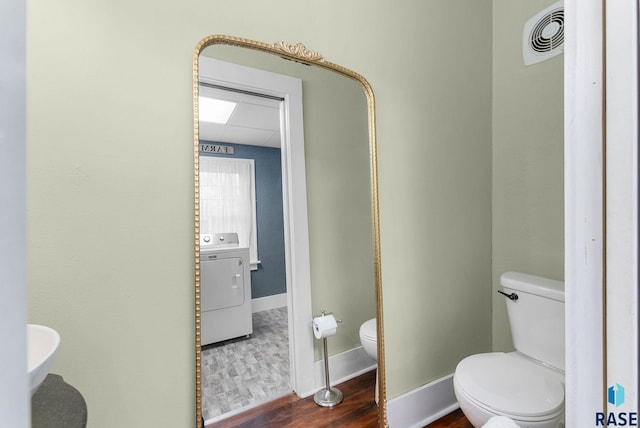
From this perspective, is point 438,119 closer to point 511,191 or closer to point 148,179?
point 511,191

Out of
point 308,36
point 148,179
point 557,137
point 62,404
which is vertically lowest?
point 62,404

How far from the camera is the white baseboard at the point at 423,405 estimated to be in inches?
58.9

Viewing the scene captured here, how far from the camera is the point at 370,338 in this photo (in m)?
1.44

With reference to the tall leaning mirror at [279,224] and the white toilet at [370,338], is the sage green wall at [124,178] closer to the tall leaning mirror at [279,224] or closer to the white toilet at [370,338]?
the tall leaning mirror at [279,224]

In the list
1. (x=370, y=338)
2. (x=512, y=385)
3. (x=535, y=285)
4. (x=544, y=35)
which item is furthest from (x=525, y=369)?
(x=544, y=35)

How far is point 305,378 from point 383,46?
5.16 feet

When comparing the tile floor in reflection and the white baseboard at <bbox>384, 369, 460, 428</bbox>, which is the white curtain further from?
the white baseboard at <bbox>384, 369, 460, 428</bbox>

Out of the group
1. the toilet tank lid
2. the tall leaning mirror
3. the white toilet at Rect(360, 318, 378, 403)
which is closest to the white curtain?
the tall leaning mirror

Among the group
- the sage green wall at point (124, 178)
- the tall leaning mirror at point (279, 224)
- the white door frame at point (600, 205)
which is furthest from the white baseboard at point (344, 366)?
the white door frame at point (600, 205)

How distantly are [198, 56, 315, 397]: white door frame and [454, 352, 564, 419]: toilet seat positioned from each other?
26.4 inches

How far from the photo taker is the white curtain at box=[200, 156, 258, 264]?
1067 mm

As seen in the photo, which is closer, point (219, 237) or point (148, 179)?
point (148, 179)

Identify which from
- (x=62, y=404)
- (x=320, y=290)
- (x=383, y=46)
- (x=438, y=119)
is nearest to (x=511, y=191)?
(x=438, y=119)

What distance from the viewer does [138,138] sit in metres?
0.97
